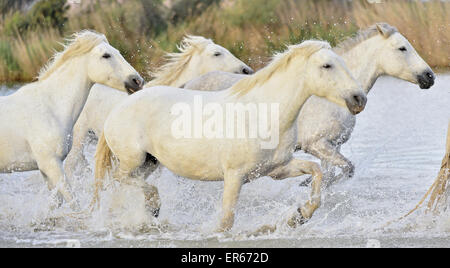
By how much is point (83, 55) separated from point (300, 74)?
1672mm

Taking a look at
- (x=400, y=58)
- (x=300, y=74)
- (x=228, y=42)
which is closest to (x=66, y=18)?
(x=228, y=42)

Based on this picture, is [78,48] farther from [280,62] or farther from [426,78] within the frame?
[426,78]

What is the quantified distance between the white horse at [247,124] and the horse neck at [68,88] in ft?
1.62

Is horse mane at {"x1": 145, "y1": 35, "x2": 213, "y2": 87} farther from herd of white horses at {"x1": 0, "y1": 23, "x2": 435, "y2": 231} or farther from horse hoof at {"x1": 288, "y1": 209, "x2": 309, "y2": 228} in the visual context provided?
horse hoof at {"x1": 288, "y1": 209, "x2": 309, "y2": 228}

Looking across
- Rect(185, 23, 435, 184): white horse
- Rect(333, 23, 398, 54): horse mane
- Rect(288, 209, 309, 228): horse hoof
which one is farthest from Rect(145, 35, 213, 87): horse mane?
Rect(288, 209, 309, 228): horse hoof

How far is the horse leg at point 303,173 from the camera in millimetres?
5684

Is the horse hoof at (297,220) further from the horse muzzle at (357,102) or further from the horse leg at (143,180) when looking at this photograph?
the horse leg at (143,180)

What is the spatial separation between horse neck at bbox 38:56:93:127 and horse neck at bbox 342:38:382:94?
7.03ft

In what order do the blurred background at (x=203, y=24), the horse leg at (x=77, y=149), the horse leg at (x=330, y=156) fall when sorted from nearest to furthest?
the horse leg at (x=330, y=156)
the horse leg at (x=77, y=149)
the blurred background at (x=203, y=24)

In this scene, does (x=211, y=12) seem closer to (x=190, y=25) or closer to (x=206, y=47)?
(x=190, y=25)

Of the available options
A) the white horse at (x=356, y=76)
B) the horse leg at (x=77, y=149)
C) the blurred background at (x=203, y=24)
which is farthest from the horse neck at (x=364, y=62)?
the blurred background at (x=203, y=24)

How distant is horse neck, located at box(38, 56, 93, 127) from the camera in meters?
6.40

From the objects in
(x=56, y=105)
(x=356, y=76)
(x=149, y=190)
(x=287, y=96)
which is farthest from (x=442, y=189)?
(x=56, y=105)

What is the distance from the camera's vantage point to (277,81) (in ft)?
19.0
